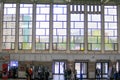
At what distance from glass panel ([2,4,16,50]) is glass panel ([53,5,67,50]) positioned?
5.80 meters

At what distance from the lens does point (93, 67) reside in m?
46.5

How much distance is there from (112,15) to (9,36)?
1492 centimetres

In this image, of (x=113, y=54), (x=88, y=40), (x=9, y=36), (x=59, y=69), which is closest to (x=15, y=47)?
(x=9, y=36)

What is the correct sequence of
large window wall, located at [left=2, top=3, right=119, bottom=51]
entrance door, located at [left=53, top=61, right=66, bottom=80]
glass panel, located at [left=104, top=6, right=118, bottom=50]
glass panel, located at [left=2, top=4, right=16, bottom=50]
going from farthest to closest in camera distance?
entrance door, located at [left=53, top=61, right=66, bottom=80]
glass panel, located at [left=104, top=6, right=118, bottom=50]
large window wall, located at [left=2, top=3, right=119, bottom=51]
glass panel, located at [left=2, top=4, right=16, bottom=50]

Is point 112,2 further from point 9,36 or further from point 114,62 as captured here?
point 9,36

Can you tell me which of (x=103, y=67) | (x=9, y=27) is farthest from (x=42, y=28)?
(x=103, y=67)

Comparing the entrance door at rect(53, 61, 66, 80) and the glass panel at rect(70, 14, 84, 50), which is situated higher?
the glass panel at rect(70, 14, 84, 50)

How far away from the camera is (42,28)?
46.8 metres

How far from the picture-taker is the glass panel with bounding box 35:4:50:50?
46656 millimetres

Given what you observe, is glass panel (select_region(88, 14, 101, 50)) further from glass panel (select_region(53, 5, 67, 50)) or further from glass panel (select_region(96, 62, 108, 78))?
glass panel (select_region(53, 5, 67, 50))

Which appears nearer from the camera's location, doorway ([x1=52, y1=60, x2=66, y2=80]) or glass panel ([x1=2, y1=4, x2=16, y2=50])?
glass panel ([x1=2, y1=4, x2=16, y2=50])

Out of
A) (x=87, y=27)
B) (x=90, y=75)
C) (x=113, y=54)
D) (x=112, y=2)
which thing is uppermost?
(x=112, y=2)

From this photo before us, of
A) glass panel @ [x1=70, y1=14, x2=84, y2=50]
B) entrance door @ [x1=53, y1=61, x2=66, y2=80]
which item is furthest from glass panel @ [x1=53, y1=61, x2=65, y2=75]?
glass panel @ [x1=70, y1=14, x2=84, y2=50]

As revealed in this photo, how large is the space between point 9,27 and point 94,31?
39.6 ft
